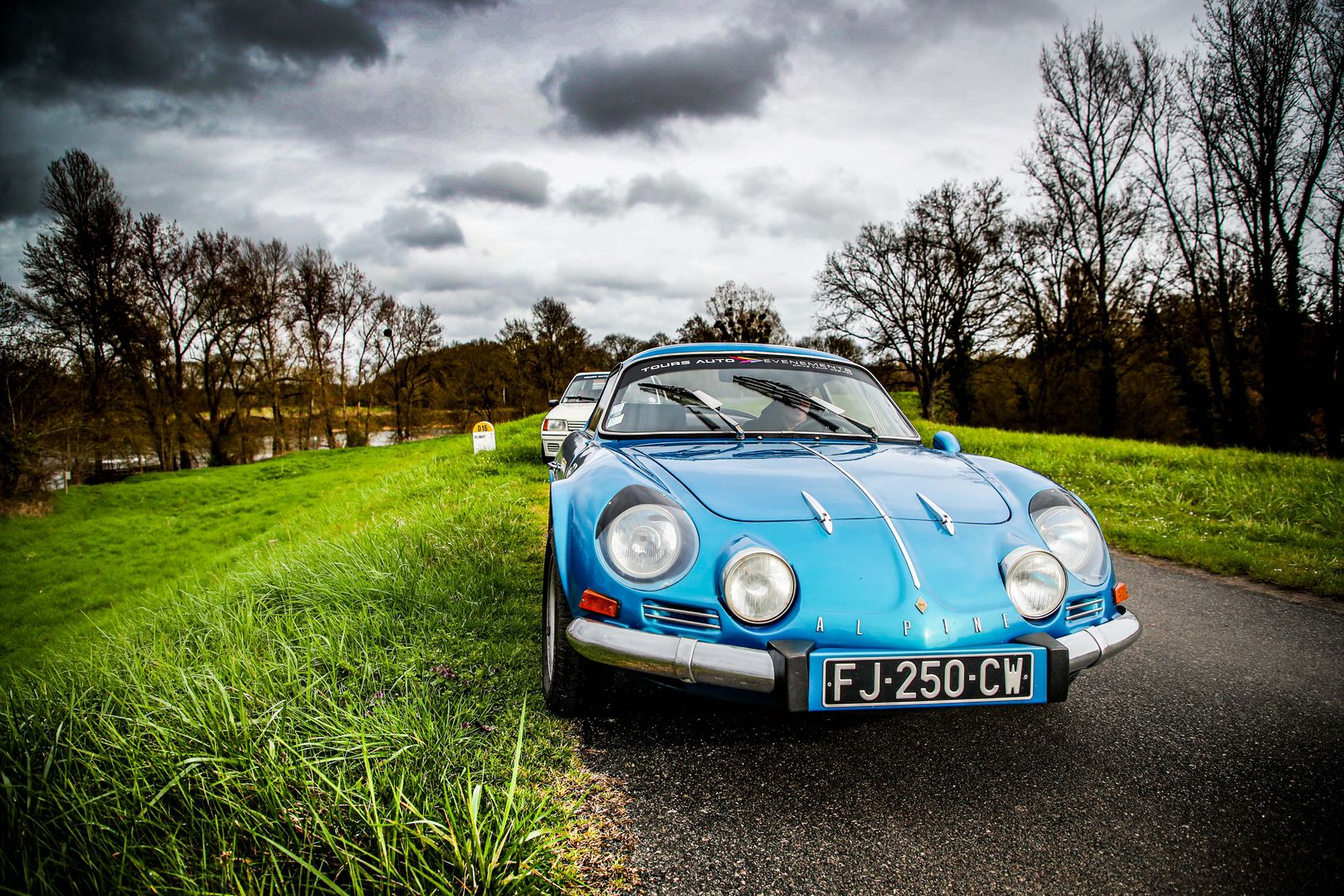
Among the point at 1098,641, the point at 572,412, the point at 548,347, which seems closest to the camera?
the point at 1098,641

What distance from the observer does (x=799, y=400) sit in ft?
10.7

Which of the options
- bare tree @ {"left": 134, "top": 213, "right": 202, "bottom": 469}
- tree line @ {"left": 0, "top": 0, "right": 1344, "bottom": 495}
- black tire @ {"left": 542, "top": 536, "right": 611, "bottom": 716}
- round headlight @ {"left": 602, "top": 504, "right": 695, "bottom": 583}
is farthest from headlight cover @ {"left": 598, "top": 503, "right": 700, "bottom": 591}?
bare tree @ {"left": 134, "top": 213, "right": 202, "bottom": 469}

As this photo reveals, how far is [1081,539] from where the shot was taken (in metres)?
2.22

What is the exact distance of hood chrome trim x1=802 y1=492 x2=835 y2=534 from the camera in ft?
6.51

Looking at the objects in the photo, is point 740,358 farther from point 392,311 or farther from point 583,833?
point 392,311

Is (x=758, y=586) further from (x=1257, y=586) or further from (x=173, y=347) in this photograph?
(x=173, y=347)

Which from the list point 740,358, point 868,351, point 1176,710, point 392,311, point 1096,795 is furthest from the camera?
point 392,311

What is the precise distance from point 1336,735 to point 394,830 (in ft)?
10.5

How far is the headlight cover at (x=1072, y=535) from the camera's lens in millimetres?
2176

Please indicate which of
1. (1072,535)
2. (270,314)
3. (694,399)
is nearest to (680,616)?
(1072,535)

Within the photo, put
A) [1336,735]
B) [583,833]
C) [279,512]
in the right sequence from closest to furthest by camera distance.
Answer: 1. [583,833]
2. [1336,735]
3. [279,512]

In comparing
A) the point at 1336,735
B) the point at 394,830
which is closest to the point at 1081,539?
the point at 1336,735

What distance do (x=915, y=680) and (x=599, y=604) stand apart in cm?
92

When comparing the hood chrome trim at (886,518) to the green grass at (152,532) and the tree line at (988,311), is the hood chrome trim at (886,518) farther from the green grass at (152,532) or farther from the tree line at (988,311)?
the tree line at (988,311)
